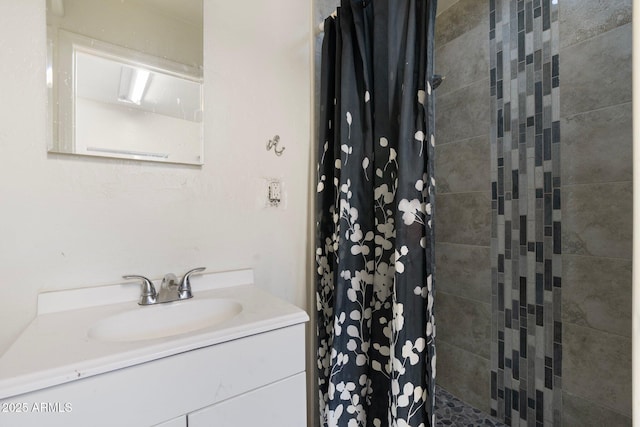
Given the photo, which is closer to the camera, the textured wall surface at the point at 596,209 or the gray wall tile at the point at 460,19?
the textured wall surface at the point at 596,209

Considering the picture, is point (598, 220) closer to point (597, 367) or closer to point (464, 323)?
point (597, 367)

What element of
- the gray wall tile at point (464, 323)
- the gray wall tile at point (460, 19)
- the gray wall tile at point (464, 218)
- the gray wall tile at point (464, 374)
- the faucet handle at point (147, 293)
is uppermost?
A: the gray wall tile at point (460, 19)

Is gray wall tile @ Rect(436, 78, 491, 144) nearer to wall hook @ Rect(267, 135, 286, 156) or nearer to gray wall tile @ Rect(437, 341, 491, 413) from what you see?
wall hook @ Rect(267, 135, 286, 156)

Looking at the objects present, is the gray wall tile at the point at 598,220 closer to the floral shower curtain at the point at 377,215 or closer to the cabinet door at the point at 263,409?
the floral shower curtain at the point at 377,215

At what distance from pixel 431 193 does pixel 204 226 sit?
0.82 m

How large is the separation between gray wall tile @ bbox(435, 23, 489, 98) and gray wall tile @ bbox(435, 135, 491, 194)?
335 millimetres

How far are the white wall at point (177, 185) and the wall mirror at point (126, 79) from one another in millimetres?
38

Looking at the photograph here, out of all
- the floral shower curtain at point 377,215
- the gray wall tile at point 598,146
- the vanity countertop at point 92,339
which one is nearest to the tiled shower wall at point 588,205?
the gray wall tile at point 598,146

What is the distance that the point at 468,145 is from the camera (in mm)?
1532

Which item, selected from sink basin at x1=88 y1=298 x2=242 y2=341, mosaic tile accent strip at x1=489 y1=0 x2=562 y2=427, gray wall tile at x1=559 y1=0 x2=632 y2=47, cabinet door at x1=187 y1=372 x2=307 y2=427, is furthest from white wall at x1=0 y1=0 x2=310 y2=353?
gray wall tile at x1=559 y1=0 x2=632 y2=47

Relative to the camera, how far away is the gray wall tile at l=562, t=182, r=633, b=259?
1.03m

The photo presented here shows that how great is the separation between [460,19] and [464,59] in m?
0.23

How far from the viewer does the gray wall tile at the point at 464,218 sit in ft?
4.81

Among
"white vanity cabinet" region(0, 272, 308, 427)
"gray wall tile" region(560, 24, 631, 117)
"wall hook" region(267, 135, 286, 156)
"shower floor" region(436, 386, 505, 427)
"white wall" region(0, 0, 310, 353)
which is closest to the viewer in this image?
"white vanity cabinet" region(0, 272, 308, 427)
